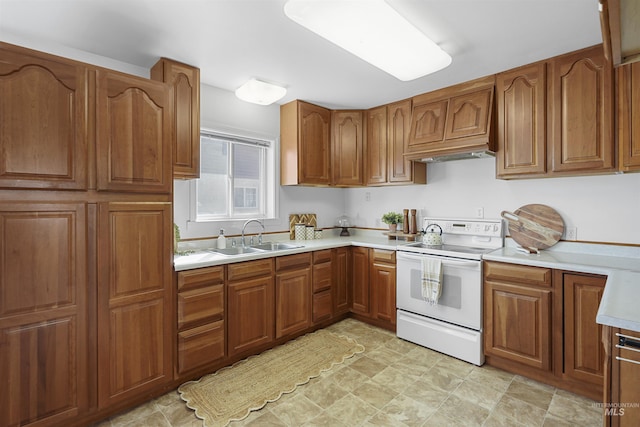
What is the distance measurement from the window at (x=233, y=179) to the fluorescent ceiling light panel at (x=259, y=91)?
21.5 inches

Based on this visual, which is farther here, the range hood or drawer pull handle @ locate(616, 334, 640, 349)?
the range hood

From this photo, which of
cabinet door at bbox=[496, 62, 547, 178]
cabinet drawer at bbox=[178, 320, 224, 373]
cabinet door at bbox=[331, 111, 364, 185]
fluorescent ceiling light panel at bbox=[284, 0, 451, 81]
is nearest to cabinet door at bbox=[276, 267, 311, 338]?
cabinet drawer at bbox=[178, 320, 224, 373]

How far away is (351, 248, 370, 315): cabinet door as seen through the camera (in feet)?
11.5

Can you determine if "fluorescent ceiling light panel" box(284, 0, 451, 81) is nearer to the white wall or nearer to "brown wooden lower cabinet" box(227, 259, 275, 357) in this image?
the white wall

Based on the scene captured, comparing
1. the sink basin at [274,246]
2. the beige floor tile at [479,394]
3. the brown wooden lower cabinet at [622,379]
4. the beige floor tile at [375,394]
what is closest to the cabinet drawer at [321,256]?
the sink basin at [274,246]

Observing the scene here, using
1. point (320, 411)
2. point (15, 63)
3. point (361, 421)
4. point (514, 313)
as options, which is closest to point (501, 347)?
point (514, 313)

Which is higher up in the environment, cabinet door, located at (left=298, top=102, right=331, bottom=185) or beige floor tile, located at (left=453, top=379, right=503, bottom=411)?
cabinet door, located at (left=298, top=102, right=331, bottom=185)

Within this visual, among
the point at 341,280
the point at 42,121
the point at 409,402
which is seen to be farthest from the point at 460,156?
the point at 42,121

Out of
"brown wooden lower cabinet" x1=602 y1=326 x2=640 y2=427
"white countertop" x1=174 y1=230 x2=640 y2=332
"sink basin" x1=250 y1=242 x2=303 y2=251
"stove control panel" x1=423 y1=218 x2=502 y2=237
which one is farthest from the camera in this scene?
"sink basin" x1=250 y1=242 x2=303 y2=251

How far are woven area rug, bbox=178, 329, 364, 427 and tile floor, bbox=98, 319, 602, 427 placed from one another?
70 millimetres

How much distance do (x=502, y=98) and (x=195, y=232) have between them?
121 inches

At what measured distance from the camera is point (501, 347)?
2533 mm

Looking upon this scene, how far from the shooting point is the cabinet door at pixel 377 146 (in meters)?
3.66

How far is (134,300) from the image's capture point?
80.3 inches
